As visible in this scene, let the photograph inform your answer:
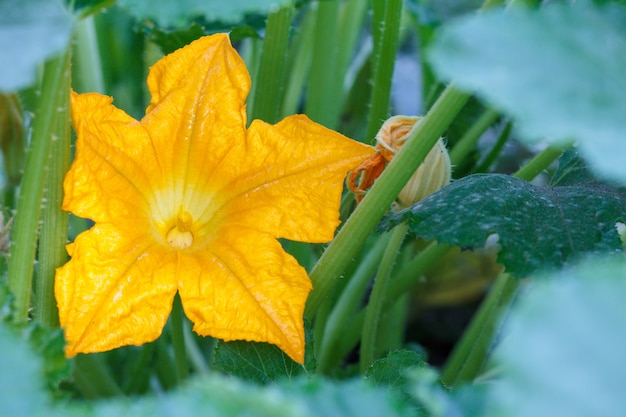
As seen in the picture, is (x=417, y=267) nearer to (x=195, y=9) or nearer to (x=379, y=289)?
(x=379, y=289)

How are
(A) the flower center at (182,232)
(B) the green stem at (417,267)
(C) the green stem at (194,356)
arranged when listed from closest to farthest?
1. (A) the flower center at (182,232)
2. (B) the green stem at (417,267)
3. (C) the green stem at (194,356)

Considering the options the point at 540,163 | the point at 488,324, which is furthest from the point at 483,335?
the point at 540,163

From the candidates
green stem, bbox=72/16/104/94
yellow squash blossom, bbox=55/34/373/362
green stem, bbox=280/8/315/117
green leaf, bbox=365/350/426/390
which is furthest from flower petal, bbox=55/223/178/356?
green stem, bbox=280/8/315/117

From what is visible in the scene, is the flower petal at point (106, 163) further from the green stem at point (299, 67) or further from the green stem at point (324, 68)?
the green stem at point (299, 67)

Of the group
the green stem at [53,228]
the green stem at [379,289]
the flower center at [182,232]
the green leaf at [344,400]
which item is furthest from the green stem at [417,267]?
the green leaf at [344,400]

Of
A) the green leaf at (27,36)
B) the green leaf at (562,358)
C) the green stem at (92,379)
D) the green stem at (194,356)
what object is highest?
the green leaf at (27,36)

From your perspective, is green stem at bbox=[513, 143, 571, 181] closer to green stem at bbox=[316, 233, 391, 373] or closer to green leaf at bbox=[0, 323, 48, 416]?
green stem at bbox=[316, 233, 391, 373]
